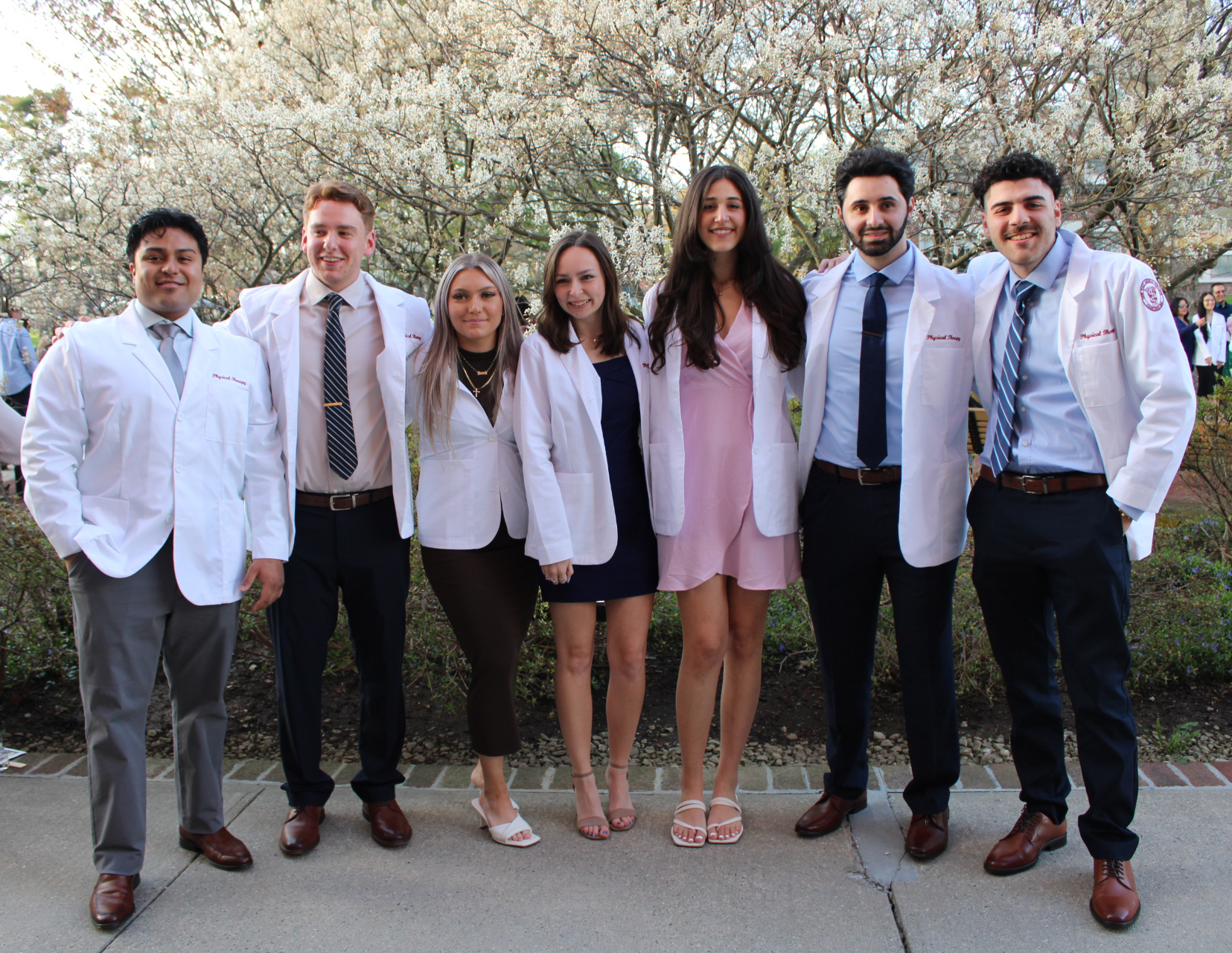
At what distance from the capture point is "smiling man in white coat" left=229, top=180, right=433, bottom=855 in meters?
2.99

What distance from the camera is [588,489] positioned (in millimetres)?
2963

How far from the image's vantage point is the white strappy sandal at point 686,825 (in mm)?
2986

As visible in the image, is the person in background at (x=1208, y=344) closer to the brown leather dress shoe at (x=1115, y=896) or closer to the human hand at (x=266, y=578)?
the brown leather dress shoe at (x=1115, y=896)

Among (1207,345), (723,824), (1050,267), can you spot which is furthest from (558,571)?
(1207,345)

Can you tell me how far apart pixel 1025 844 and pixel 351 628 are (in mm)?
2392

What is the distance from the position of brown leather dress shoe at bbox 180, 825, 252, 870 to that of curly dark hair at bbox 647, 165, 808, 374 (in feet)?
7.11

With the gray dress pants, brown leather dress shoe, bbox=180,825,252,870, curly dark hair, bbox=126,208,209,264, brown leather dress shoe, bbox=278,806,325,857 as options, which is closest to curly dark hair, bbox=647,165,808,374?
curly dark hair, bbox=126,208,209,264

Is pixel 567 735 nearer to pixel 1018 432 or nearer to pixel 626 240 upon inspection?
pixel 1018 432

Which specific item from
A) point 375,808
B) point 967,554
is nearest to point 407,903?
point 375,808

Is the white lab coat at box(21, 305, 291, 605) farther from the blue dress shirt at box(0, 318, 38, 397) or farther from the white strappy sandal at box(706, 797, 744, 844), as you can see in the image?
the blue dress shirt at box(0, 318, 38, 397)

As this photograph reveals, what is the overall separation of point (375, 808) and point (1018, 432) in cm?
255

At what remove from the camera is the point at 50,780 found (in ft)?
11.4

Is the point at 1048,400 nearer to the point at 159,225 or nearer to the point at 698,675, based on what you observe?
the point at 698,675

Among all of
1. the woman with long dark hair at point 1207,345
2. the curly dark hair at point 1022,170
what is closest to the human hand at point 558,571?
the curly dark hair at point 1022,170
